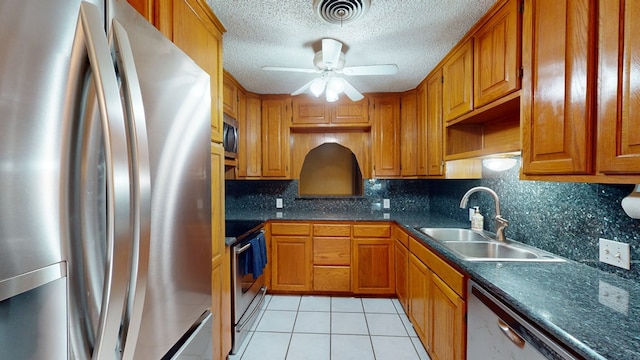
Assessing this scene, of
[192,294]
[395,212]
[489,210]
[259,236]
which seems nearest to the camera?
[192,294]

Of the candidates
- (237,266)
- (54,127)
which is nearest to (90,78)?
(54,127)

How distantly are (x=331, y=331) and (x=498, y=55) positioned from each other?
7.66 ft

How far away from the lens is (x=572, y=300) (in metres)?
0.95

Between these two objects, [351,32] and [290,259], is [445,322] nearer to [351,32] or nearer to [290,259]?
[290,259]

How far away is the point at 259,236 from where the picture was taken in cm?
233

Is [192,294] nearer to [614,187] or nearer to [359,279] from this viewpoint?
[614,187]

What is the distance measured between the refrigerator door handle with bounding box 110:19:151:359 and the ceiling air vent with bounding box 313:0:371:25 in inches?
47.2

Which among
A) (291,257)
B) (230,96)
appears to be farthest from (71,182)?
(291,257)

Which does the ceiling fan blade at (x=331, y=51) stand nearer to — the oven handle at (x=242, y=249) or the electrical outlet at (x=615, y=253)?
the oven handle at (x=242, y=249)

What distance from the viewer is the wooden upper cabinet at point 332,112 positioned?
3076mm

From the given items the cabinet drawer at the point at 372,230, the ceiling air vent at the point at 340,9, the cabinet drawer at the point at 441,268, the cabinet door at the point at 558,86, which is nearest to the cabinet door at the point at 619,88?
the cabinet door at the point at 558,86

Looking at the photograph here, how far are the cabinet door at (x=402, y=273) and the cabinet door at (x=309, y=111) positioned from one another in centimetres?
163

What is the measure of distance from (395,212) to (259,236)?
1746 millimetres

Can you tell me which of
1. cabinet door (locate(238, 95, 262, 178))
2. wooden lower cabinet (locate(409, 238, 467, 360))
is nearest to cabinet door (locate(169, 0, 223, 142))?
cabinet door (locate(238, 95, 262, 178))
